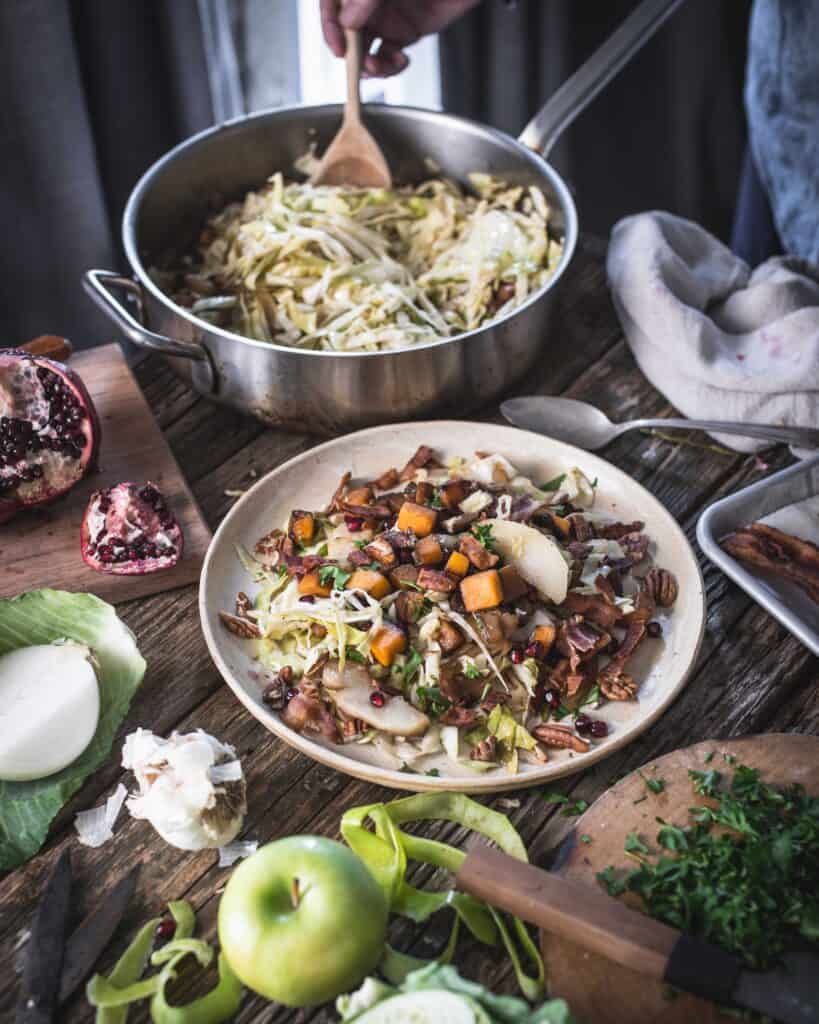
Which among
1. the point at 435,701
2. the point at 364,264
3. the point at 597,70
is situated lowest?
the point at 435,701

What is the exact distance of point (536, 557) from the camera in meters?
2.40

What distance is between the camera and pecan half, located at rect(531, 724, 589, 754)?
217 centimetres

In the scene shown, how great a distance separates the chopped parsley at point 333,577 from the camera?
2420mm

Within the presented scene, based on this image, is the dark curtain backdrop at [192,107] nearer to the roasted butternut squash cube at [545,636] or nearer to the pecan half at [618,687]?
the roasted butternut squash cube at [545,636]

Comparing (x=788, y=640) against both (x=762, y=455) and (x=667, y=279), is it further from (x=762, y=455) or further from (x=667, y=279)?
(x=667, y=279)

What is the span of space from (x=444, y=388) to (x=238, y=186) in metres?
1.17

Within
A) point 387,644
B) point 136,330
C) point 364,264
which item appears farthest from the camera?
point 364,264

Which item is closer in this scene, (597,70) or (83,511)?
(83,511)

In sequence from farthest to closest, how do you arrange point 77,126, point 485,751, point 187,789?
point 77,126 < point 485,751 < point 187,789

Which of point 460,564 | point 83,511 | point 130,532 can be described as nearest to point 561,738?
point 460,564

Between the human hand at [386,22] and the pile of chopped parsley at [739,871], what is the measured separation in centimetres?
244

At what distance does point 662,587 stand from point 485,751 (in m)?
0.61

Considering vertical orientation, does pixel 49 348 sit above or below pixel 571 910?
above

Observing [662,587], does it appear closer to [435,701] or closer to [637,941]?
[435,701]
